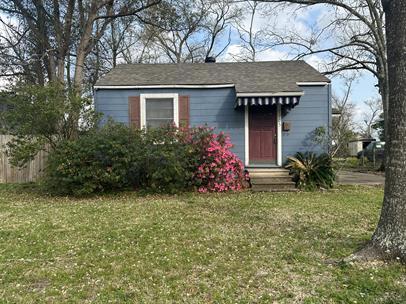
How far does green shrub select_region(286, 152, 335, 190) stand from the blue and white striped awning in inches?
70.1

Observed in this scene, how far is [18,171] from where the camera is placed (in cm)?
1131

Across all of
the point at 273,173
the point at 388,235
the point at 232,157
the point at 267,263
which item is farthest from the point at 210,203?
the point at 388,235

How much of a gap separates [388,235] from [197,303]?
7.52 feet

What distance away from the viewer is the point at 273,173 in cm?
962

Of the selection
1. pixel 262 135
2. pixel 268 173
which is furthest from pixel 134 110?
pixel 268 173

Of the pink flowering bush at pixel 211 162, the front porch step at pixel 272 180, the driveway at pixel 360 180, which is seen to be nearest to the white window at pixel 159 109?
the pink flowering bush at pixel 211 162

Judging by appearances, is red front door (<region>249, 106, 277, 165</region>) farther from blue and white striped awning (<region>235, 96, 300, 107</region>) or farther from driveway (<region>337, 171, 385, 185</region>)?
driveway (<region>337, 171, 385, 185</region>)

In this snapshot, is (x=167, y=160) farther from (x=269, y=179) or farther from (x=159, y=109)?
(x=269, y=179)

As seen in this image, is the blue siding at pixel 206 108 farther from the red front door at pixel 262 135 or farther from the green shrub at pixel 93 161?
the green shrub at pixel 93 161

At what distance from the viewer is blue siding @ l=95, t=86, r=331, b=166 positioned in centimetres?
1015

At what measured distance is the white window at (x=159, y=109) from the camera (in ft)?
33.4

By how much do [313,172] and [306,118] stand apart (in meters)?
1.90

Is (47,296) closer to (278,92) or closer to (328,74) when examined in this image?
(278,92)

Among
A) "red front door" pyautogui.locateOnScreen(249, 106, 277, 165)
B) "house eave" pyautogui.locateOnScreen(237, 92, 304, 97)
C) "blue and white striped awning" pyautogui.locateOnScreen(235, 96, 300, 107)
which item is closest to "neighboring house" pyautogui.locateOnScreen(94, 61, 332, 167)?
"red front door" pyautogui.locateOnScreen(249, 106, 277, 165)
